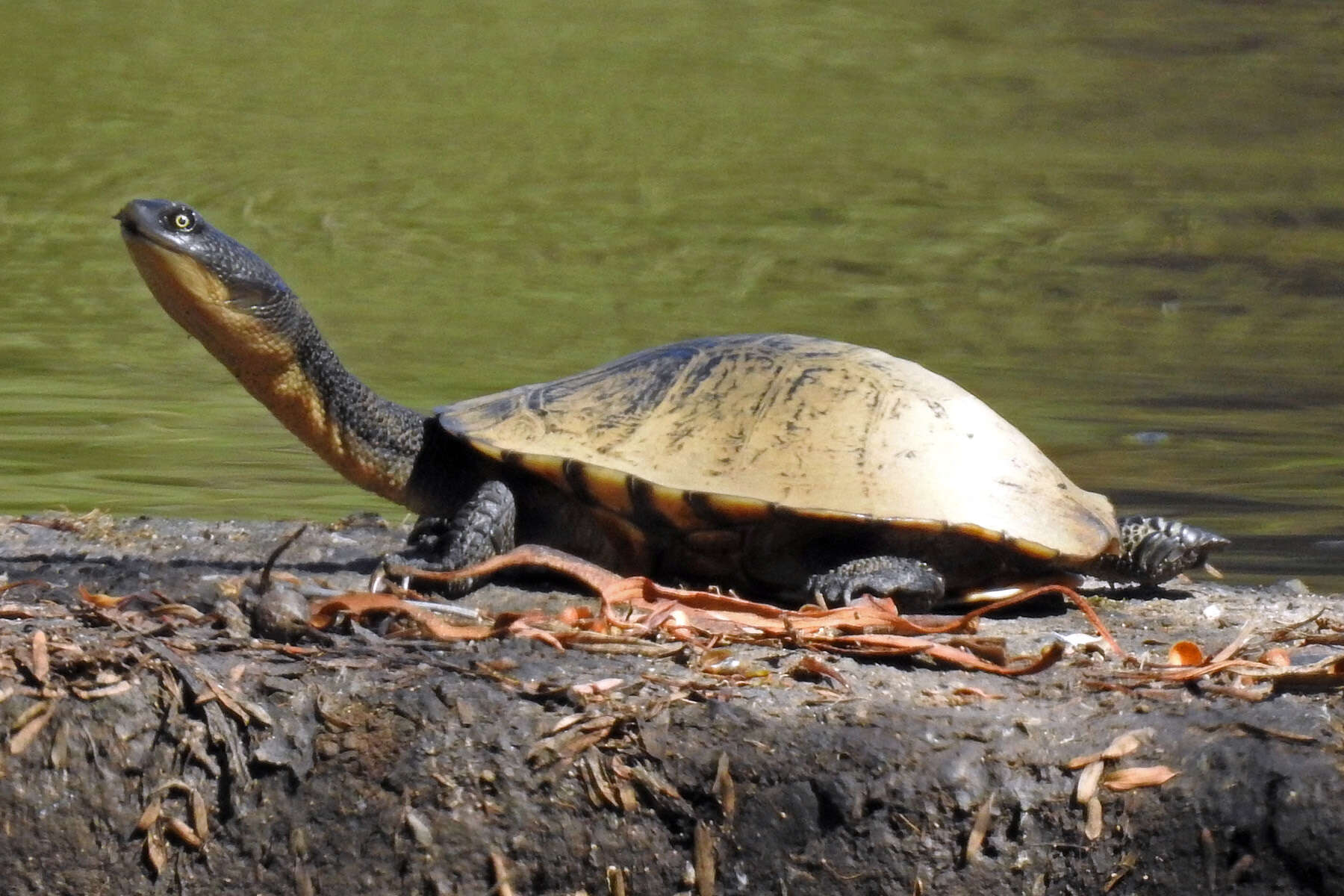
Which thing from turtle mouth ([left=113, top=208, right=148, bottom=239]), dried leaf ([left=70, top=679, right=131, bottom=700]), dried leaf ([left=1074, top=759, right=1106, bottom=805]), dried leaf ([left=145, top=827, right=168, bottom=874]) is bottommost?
dried leaf ([left=145, top=827, right=168, bottom=874])

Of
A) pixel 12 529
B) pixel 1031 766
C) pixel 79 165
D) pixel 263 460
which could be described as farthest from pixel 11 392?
pixel 79 165

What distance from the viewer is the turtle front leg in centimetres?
411

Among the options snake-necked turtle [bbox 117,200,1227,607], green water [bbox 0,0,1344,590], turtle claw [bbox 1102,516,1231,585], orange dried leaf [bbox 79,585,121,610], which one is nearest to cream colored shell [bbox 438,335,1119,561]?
snake-necked turtle [bbox 117,200,1227,607]

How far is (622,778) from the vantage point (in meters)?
3.05

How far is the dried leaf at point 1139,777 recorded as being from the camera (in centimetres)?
296

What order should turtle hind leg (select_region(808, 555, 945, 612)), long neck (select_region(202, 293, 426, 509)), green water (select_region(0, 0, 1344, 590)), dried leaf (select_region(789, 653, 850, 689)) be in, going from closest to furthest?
dried leaf (select_region(789, 653, 850, 689)), turtle hind leg (select_region(808, 555, 945, 612)), long neck (select_region(202, 293, 426, 509)), green water (select_region(0, 0, 1344, 590))

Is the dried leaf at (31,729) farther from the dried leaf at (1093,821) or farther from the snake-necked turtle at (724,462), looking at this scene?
the dried leaf at (1093,821)

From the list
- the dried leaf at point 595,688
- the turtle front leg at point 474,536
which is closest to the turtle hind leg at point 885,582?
the turtle front leg at point 474,536

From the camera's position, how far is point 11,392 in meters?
8.92

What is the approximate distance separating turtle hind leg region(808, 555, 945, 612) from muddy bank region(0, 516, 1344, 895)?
2.00 ft

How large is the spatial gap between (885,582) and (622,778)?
101 centimetres

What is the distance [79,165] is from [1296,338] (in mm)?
11636

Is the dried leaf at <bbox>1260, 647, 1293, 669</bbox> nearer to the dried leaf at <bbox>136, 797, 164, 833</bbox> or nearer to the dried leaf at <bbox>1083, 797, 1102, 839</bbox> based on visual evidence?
the dried leaf at <bbox>1083, 797, 1102, 839</bbox>

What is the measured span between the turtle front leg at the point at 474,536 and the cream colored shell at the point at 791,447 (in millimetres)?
95
